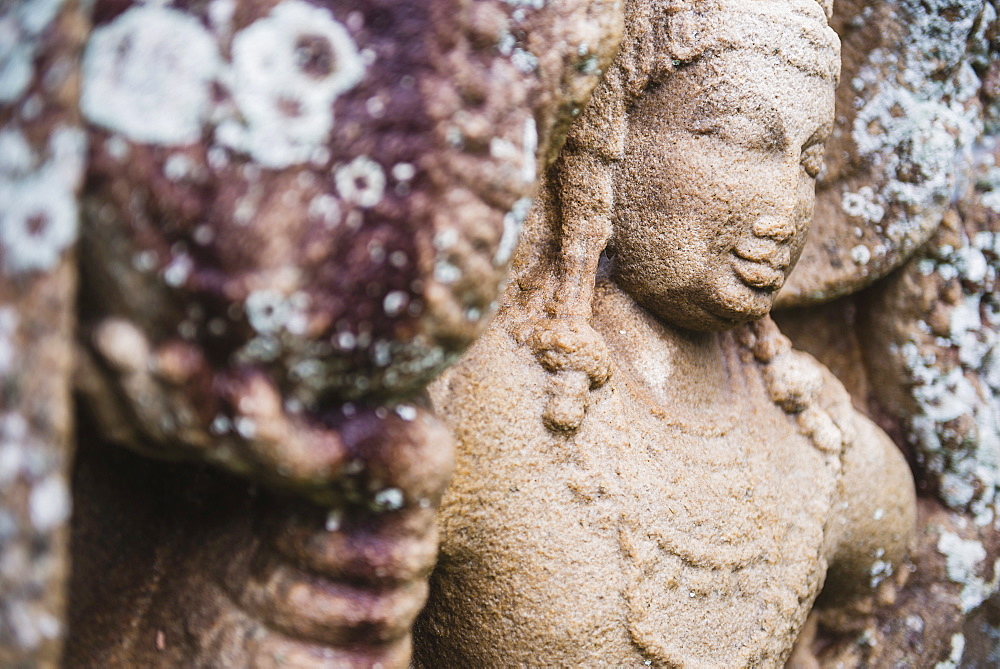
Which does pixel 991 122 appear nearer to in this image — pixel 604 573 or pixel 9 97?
pixel 604 573

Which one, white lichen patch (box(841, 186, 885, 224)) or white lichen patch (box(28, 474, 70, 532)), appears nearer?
white lichen patch (box(28, 474, 70, 532))

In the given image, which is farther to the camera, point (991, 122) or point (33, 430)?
point (991, 122)

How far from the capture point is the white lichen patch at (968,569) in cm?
127

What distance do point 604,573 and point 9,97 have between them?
651mm

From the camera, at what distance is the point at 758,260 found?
2.88ft

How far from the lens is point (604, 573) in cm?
82

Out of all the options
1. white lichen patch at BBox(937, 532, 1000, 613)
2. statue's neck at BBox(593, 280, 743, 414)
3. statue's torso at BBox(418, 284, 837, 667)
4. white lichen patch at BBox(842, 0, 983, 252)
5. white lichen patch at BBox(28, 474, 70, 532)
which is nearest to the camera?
white lichen patch at BBox(28, 474, 70, 532)

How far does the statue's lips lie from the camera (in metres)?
0.87

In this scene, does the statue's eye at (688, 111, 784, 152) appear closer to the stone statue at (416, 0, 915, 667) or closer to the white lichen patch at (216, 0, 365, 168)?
the stone statue at (416, 0, 915, 667)

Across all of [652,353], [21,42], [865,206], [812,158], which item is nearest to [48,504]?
[21,42]

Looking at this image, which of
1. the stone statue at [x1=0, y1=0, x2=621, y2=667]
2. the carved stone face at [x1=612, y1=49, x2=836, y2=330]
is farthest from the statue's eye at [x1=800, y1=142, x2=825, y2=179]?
the stone statue at [x1=0, y1=0, x2=621, y2=667]

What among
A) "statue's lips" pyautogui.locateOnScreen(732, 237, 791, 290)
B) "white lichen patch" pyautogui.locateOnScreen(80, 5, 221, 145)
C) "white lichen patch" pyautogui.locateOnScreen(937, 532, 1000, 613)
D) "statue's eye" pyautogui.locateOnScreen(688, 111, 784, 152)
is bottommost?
"white lichen patch" pyautogui.locateOnScreen(937, 532, 1000, 613)

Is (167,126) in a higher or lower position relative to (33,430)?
higher

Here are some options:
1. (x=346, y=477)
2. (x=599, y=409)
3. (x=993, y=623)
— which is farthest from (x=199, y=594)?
(x=993, y=623)
